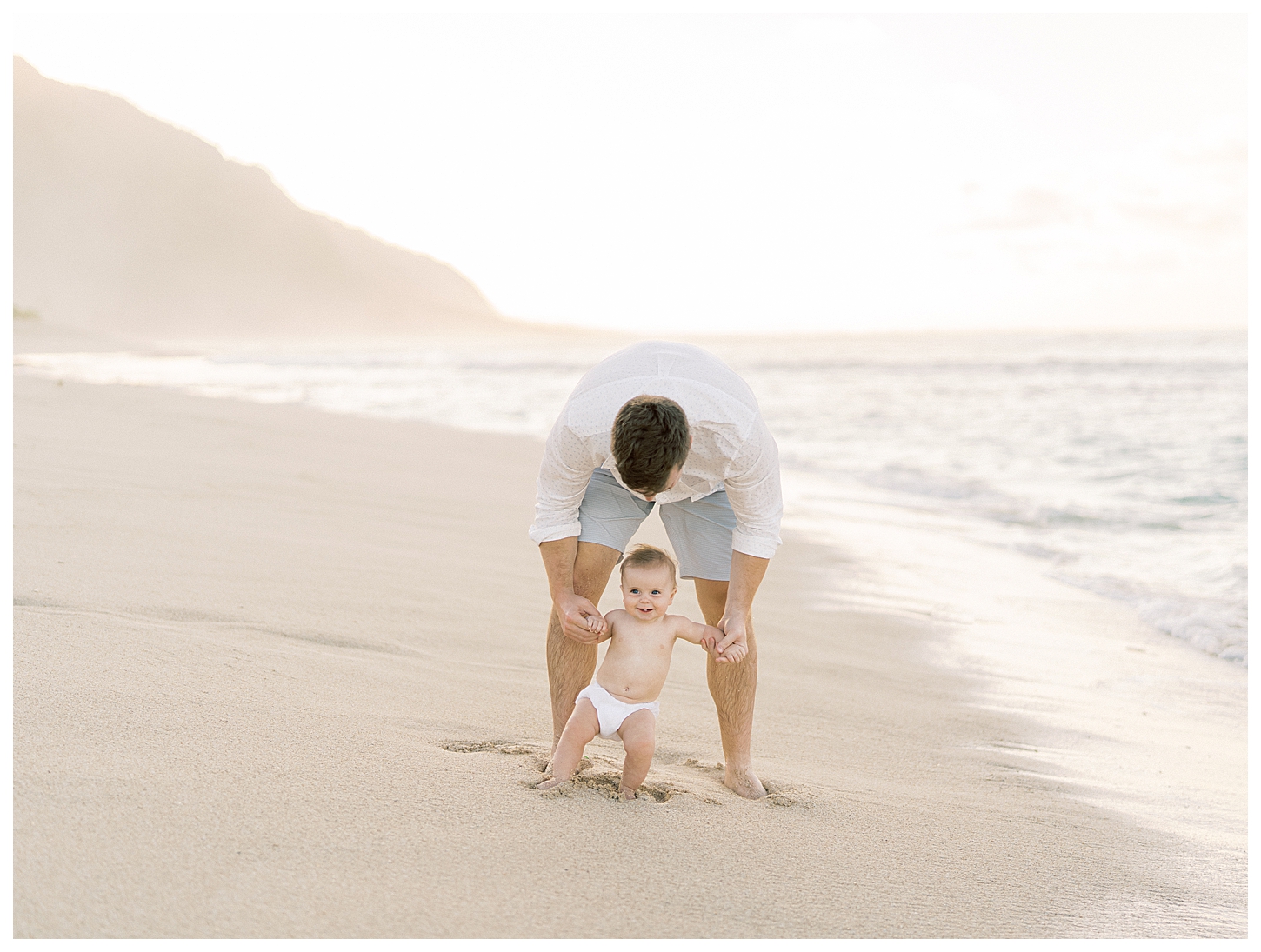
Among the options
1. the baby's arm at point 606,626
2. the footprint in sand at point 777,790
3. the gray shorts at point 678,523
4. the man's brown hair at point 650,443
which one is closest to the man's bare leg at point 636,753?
the baby's arm at point 606,626

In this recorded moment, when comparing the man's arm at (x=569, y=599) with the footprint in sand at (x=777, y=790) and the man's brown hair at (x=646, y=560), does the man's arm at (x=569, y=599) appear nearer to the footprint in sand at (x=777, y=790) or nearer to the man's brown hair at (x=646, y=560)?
the man's brown hair at (x=646, y=560)

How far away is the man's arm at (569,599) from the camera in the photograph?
2789 mm

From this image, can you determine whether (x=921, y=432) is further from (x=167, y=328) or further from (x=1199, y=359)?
(x=167, y=328)

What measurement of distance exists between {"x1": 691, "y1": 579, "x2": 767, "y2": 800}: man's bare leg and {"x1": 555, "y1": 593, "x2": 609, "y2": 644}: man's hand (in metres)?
0.37

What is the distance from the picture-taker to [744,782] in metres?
2.85

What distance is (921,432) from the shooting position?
50.8ft

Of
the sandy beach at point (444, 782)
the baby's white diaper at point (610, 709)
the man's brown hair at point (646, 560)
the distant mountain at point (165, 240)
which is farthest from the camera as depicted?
the distant mountain at point (165, 240)

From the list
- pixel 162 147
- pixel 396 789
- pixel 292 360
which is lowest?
pixel 396 789

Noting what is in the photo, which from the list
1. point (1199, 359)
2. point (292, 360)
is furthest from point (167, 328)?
point (1199, 359)

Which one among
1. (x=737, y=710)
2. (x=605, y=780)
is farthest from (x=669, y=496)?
(x=605, y=780)

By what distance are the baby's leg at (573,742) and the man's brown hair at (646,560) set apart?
425mm

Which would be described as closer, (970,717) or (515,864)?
(515,864)

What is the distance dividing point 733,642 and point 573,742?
21.8 inches

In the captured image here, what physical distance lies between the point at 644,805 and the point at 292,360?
35527mm
